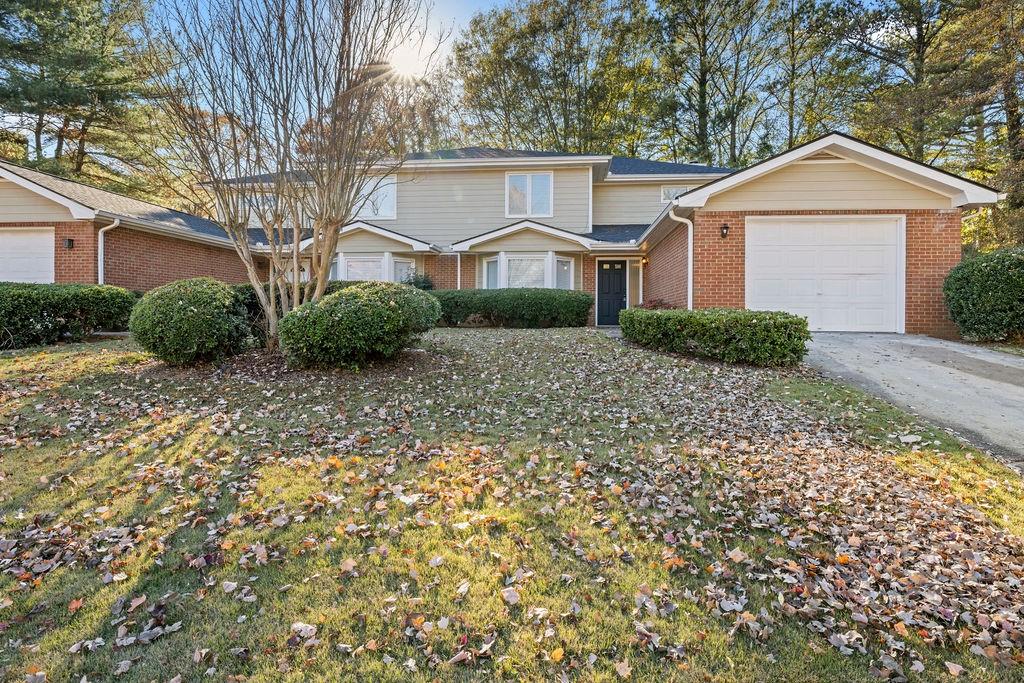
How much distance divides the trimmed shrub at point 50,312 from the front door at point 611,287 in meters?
12.7

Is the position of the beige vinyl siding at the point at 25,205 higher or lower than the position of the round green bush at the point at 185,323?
higher

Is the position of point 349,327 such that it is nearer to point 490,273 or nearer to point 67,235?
point 490,273

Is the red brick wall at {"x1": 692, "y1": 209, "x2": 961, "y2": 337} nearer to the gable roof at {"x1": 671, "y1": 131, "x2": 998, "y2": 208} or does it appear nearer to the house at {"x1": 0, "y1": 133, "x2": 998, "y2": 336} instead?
the house at {"x1": 0, "y1": 133, "x2": 998, "y2": 336}

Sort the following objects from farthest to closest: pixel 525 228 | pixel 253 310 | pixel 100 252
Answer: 1. pixel 525 228
2. pixel 100 252
3. pixel 253 310

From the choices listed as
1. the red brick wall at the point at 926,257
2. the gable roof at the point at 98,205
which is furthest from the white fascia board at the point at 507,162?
the gable roof at the point at 98,205

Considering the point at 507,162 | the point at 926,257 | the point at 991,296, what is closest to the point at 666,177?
the point at 507,162

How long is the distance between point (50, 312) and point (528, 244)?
11041 mm

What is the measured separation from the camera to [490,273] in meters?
16.0

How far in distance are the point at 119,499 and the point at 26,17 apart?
24.0 m

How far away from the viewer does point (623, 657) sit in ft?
7.98

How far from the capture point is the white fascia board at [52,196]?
1213 centimetres

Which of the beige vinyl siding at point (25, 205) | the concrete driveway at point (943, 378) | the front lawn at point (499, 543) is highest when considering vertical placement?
the beige vinyl siding at point (25, 205)

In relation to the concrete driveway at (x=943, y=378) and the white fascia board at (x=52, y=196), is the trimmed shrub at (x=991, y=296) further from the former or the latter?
the white fascia board at (x=52, y=196)

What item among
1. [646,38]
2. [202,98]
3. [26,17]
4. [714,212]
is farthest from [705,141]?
[26,17]
